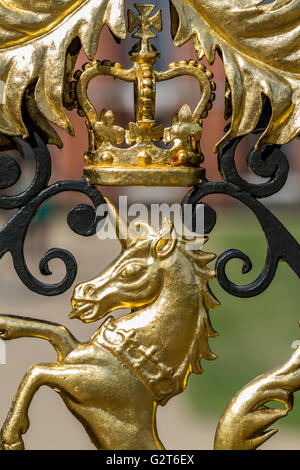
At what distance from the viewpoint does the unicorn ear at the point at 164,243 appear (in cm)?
101

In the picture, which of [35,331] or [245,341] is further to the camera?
[245,341]

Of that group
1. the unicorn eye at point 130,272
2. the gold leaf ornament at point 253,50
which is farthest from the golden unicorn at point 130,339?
the gold leaf ornament at point 253,50

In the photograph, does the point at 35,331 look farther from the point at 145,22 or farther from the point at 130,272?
the point at 145,22

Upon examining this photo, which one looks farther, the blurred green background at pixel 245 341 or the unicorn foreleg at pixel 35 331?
the blurred green background at pixel 245 341

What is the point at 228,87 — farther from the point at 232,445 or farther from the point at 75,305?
the point at 232,445

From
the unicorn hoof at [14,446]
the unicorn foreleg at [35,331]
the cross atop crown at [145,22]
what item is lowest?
the unicorn hoof at [14,446]

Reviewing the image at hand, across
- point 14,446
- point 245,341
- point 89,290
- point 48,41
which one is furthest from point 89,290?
point 245,341

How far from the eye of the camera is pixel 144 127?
3.27 ft

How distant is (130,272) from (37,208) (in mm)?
156

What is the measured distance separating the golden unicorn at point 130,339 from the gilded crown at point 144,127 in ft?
0.21

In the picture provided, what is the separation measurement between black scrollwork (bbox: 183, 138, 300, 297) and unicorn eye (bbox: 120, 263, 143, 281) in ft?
0.35

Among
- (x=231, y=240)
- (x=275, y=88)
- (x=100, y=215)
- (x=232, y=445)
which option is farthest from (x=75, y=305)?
(x=231, y=240)

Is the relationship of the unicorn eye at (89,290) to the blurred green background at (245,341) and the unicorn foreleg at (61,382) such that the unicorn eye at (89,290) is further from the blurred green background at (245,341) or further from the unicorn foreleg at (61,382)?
the blurred green background at (245,341)

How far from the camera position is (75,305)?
1000mm
